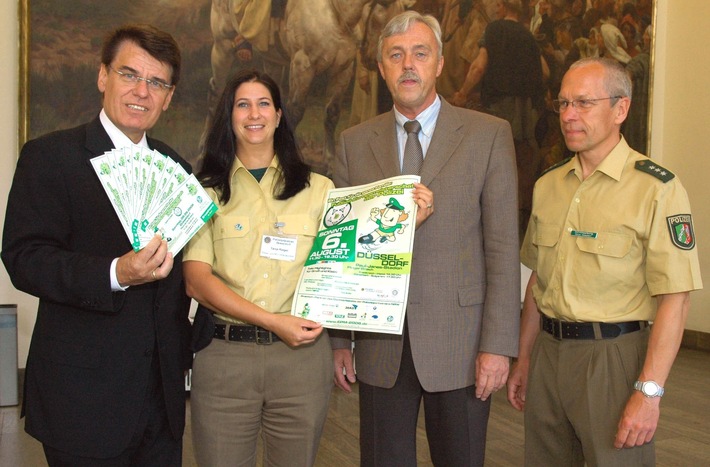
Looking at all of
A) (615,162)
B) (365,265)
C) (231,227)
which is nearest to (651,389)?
(615,162)

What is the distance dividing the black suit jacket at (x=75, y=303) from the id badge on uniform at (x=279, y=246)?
0.47 metres

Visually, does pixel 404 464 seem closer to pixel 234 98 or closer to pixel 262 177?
pixel 262 177

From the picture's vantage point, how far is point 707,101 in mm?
9336

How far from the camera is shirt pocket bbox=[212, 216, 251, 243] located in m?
2.50

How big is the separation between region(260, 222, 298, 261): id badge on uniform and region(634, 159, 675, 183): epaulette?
136cm

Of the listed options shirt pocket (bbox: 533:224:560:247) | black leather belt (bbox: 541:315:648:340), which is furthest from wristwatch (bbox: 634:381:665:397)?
shirt pocket (bbox: 533:224:560:247)

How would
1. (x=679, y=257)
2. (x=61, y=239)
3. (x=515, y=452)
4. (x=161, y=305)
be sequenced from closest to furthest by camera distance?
1. (x=61, y=239)
2. (x=161, y=305)
3. (x=679, y=257)
4. (x=515, y=452)

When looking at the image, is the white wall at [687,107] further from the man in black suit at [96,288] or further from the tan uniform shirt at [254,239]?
the man in black suit at [96,288]

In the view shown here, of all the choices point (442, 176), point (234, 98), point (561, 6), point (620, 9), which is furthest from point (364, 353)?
point (620, 9)

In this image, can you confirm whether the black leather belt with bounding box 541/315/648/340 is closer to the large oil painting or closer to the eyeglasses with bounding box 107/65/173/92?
the eyeglasses with bounding box 107/65/173/92

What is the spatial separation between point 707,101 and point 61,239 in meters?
9.36

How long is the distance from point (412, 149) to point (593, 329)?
0.99 m

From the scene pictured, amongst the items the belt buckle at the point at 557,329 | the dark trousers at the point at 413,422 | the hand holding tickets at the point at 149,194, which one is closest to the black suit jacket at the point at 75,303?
the hand holding tickets at the point at 149,194

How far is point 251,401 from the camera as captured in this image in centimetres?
246
